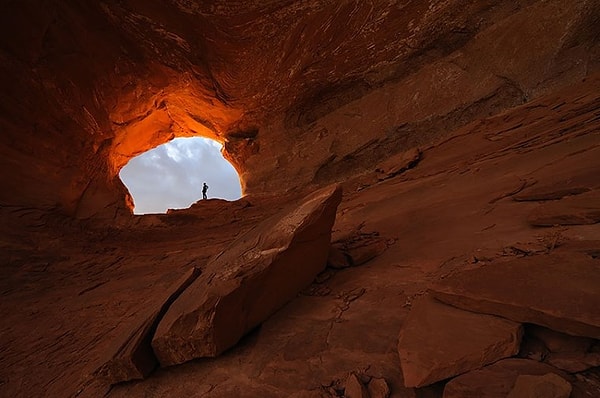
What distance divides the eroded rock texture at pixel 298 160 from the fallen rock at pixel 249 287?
0.18 metres

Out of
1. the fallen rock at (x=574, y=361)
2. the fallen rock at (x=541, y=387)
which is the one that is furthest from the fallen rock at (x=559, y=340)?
the fallen rock at (x=541, y=387)

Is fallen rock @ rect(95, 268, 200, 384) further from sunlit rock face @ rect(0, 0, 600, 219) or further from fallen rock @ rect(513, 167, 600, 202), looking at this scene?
sunlit rock face @ rect(0, 0, 600, 219)

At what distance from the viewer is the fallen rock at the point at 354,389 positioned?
1.64 meters

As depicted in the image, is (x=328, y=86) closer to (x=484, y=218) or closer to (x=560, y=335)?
(x=484, y=218)

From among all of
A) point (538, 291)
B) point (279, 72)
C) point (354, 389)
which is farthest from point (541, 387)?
point (279, 72)

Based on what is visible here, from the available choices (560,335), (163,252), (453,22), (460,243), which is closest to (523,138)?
(460,243)

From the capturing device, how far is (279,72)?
880cm

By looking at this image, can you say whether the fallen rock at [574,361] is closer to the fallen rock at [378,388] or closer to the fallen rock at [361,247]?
the fallen rock at [378,388]

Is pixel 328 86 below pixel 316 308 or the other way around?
the other way around

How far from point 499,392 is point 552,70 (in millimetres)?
7086

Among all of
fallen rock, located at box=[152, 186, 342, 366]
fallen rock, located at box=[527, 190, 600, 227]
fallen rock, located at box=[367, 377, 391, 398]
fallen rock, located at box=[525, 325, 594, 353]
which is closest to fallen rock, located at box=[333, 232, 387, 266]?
fallen rock, located at box=[152, 186, 342, 366]

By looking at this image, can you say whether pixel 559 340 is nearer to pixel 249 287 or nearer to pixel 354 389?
pixel 354 389

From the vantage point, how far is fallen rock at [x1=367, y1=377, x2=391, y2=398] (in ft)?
5.26

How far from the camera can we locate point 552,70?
226 inches
